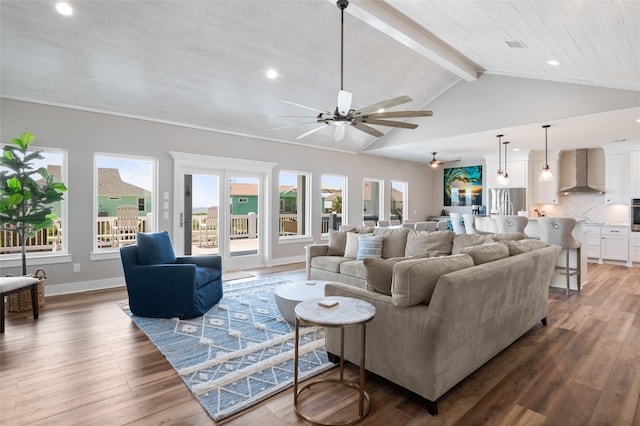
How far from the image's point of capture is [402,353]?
2.13 metres

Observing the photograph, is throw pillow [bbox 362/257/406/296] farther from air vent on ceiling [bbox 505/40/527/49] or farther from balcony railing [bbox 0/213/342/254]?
balcony railing [bbox 0/213/342/254]

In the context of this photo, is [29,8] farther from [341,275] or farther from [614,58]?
[614,58]

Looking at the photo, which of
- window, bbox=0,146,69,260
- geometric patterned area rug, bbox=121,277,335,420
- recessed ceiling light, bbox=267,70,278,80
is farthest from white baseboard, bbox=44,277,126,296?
recessed ceiling light, bbox=267,70,278,80

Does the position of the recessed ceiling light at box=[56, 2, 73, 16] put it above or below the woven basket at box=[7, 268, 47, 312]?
above

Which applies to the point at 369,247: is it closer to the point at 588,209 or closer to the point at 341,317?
the point at 341,317

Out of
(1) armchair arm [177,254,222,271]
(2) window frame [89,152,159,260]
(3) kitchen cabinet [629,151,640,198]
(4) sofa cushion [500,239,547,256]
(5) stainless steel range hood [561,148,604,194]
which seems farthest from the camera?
(5) stainless steel range hood [561,148,604,194]

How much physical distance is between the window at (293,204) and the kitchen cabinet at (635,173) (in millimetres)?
6881

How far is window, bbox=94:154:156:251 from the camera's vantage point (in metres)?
5.12

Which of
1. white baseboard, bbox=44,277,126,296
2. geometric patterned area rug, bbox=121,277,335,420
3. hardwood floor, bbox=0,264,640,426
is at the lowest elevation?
hardwood floor, bbox=0,264,640,426

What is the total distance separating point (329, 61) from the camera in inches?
194

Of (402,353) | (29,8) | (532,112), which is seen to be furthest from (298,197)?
(402,353)

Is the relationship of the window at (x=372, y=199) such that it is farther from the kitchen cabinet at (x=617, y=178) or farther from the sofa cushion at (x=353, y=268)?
the kitchen cabinet at (x=617, y=178)

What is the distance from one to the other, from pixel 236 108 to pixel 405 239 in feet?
11.7

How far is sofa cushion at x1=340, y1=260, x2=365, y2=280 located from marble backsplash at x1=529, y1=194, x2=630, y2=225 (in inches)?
245
